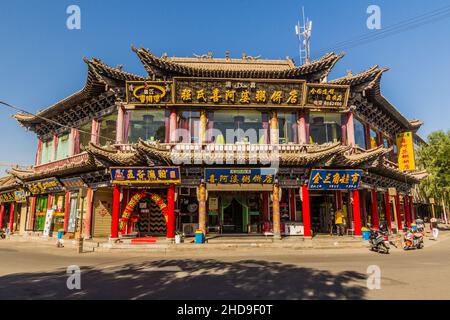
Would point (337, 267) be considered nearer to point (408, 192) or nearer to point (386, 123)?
point (386, 123)

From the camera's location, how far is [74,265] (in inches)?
397

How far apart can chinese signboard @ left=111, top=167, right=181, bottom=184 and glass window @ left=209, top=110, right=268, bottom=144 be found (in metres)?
3.36

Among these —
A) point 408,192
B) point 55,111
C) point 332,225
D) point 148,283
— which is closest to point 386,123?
point 408,192

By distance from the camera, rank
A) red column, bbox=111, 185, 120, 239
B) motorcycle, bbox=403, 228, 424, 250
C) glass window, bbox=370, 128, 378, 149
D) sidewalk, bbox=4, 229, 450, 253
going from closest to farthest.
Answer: sidewalk, bbox=4, 229, 450, 253, motorcycle, bbox=403, 228, 424, 250, red column, bbox=111, 185, 120, 239, glass window, bbox=370, 128, 378, 149

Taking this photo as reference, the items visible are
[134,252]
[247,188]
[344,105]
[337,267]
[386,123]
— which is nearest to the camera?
[337,267]

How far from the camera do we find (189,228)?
16656 mm

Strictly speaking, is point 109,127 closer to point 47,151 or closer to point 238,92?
point 47,151

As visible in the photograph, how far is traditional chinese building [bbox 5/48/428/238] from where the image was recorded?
14.7 metres

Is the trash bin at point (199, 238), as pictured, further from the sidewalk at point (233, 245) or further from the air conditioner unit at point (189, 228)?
the air conditioner unit at point (189, 228)

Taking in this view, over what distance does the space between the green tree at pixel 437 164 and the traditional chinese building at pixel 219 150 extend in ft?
36.9

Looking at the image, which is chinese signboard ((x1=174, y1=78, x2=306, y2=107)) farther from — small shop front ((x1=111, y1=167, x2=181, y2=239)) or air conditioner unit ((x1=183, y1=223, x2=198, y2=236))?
air conditioner unit ((x1=183, y1=223, x2=198, y2=236))

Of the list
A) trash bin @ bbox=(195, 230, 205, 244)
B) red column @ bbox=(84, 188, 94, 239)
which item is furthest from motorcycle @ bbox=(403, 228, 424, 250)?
red column @ bbox=(84, 188, 94, 239)
